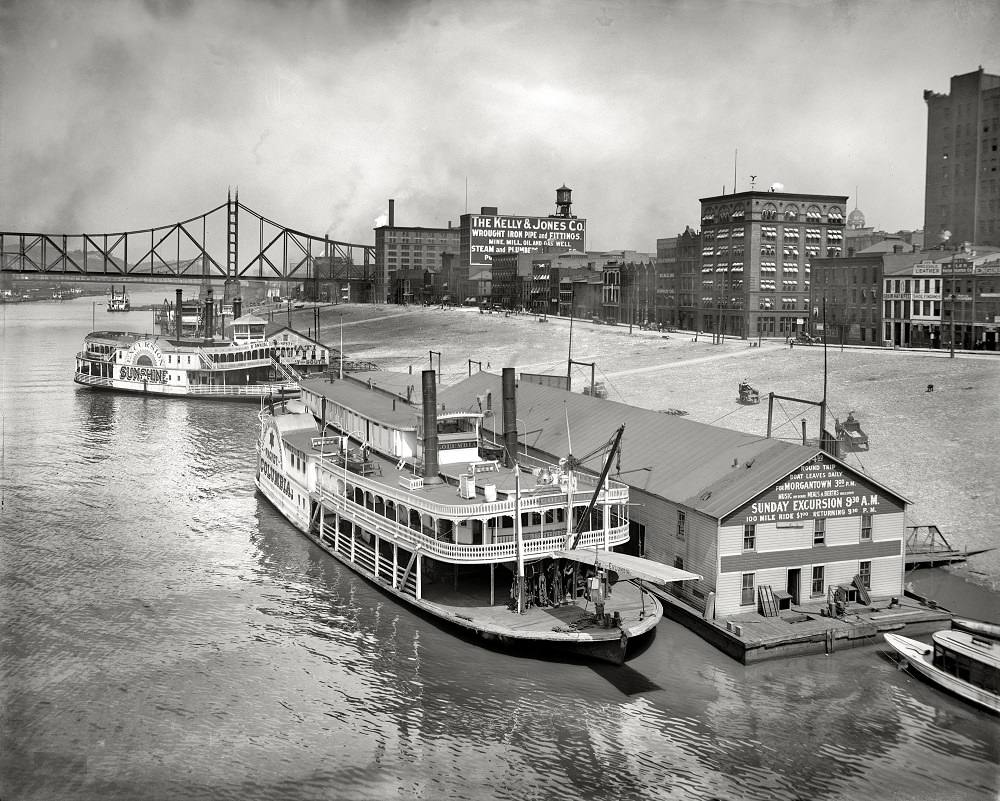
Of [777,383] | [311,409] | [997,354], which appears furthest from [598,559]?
[997,354]

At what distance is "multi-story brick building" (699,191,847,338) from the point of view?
71.4 meters

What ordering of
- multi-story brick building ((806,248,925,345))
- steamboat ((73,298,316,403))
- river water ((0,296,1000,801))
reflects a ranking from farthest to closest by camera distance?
steamboat ((73,298,316,403)) < multi-story brick building ((806,248,925,345)) < river water ((0,296,1000,801))

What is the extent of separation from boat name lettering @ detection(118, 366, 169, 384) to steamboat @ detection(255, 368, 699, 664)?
1754 inches

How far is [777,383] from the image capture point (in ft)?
163

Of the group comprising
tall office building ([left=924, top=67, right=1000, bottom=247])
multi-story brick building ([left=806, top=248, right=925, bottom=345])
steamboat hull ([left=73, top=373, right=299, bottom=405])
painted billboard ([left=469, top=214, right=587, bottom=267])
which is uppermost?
painted billboard ([left=469, top=214, right=587, bottom=267])

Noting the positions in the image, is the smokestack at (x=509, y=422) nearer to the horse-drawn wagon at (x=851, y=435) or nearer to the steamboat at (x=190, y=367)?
the horse-drawn wagon at (x=851, y=435)

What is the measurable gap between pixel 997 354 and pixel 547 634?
38.8 metres

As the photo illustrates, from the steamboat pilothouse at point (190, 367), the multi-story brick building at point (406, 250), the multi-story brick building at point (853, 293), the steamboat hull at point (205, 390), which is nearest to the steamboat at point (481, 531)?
the multi-story brick building at point (853, 293)

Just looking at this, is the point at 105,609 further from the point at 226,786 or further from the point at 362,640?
the point at 226,786

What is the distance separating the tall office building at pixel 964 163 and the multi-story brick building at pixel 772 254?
542 inches

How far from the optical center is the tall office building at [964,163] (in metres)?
39.9

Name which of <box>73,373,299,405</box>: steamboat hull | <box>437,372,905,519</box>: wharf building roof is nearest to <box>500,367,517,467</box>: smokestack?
<box>437,372,905,519</box>: wharf building roof

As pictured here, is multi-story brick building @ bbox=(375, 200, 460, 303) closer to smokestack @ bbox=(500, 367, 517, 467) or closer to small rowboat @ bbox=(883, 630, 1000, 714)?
smokestack @ bbox=(500, 367, 517, 467)

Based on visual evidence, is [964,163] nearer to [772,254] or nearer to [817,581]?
[772,254]
